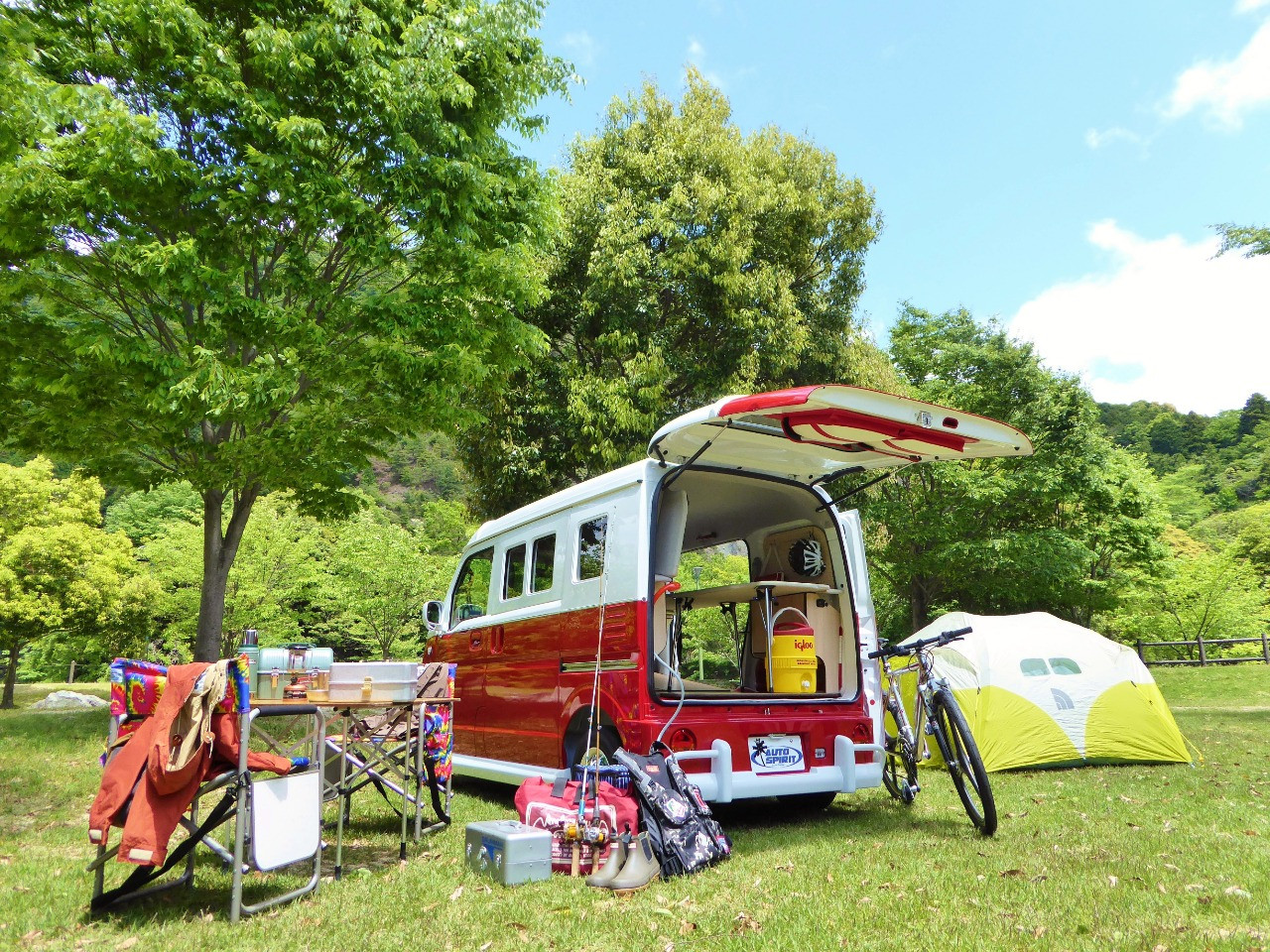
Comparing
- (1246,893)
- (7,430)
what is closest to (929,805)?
(1246,893)

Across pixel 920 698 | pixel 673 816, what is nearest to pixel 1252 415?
pixel 920 698

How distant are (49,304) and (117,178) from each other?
1945 millimetres

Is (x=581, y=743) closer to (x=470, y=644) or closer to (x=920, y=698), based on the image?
(x=470, y=644)

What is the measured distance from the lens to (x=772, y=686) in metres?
5.69

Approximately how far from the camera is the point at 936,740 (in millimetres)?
5289

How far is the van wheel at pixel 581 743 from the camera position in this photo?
5.27 m

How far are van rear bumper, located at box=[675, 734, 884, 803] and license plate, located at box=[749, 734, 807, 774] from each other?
4 cm

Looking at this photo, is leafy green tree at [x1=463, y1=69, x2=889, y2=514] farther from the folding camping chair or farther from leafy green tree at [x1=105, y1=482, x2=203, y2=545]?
leafy green tree at [x1=105, y1=482, x2=203, y2=545]

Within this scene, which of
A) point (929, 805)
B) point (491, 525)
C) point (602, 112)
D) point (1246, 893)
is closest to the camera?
point (1246, 893)

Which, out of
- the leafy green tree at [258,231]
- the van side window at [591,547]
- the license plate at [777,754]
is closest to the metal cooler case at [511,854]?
the license plate at [777,754]

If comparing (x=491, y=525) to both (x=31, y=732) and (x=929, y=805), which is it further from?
(x=31, y=732)

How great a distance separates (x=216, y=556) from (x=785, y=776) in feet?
27.1

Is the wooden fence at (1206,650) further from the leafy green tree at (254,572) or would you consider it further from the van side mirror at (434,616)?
the leafy green tree at (254,572)

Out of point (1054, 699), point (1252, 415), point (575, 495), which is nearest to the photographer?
point (575, 495)
